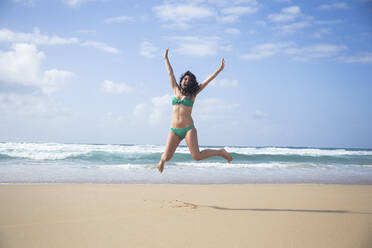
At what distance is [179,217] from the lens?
4.94 m

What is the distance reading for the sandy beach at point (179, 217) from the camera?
385 cm

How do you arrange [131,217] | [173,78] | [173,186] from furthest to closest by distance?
[173,186] < [173,78] < [131,217]

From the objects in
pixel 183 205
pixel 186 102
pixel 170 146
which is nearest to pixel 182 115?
pixel 186 102

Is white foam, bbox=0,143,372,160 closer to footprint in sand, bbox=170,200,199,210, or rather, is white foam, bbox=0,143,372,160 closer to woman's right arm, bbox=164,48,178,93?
footprint in sand, bbox=170,200,199,210

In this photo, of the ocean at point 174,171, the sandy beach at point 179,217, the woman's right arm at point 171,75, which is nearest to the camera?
the sandy beach at point 179,217

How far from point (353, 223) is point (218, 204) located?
2400mm

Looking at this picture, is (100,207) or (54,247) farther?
(100,207)

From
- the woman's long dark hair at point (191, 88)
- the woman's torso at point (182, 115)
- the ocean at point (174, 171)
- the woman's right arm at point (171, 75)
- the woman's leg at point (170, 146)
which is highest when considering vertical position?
the woman's right arm at point (171, 75)

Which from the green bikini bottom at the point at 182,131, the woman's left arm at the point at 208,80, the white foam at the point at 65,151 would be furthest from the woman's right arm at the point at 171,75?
the white foam at the point at 65,151

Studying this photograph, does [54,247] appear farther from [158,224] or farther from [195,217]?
[195,217]

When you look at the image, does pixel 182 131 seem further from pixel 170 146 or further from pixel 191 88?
pixel 191 88

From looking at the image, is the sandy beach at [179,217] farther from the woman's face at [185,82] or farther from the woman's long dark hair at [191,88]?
the woman's face at [185,82]

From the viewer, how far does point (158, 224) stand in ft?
14.8

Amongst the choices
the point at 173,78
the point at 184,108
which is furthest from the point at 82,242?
the point at 173,78
